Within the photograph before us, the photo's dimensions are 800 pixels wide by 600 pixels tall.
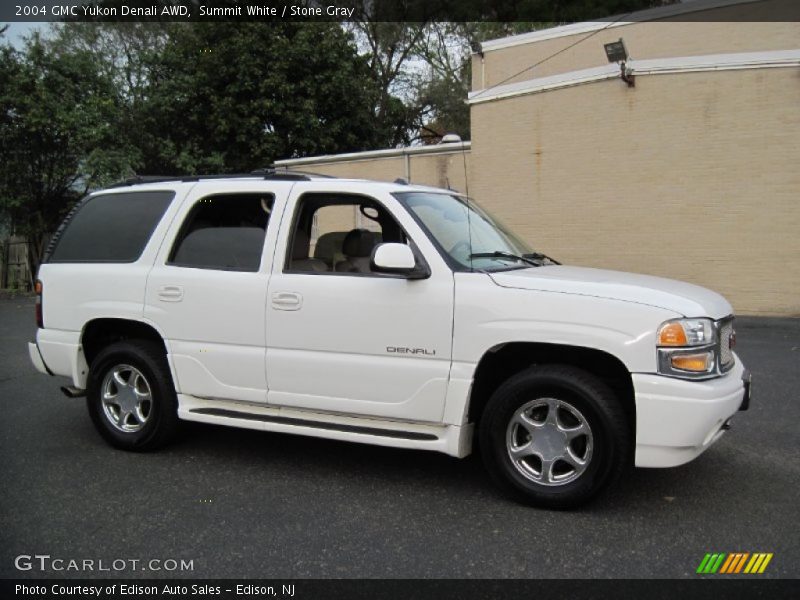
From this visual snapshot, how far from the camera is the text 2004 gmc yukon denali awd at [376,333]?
12.2ft

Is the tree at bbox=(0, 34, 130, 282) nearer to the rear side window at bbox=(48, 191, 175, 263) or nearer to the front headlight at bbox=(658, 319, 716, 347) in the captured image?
the rear side window at bbox=(48, 191, 175, 263)

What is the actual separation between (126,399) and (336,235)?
1964 mm

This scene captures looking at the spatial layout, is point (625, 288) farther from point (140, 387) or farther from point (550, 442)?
point (140, 387)

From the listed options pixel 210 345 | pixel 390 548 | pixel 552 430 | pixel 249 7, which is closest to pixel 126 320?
pixel 210 345

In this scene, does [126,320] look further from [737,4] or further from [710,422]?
[737,4]

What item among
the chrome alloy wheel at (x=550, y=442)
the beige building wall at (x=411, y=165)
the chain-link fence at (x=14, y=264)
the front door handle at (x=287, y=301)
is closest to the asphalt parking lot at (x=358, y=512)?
the chrome alloy wheel at (x=550, y=442)

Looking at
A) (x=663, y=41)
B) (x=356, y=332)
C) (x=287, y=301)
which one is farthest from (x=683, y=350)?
(x=663, y=41)

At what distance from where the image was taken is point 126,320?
500 cm

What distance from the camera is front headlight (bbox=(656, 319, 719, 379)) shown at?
360 centimetres

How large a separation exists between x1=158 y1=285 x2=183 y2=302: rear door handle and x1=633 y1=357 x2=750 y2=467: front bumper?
300cm

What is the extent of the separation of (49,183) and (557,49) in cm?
1381

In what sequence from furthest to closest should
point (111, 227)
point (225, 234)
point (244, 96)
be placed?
point (244, 96)
point (111, 227)
point (225, 234)

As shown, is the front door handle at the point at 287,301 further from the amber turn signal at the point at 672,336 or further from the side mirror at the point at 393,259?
the amber turn signal at the point at 672,336

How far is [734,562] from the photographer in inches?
130
